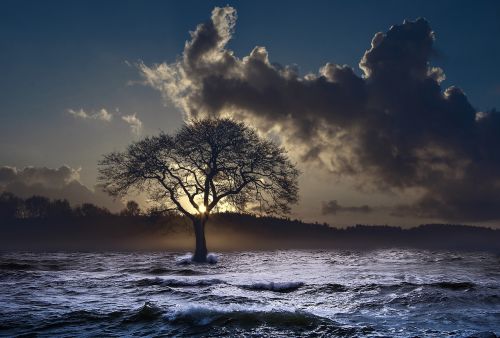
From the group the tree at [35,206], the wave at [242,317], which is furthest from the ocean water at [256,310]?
the tree at [35,206]

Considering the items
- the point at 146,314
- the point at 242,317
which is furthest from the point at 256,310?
the point at 146,314

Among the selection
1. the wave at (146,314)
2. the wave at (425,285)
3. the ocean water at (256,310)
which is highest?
the wave at (146,314)

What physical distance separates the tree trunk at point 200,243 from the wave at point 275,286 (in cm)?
2173

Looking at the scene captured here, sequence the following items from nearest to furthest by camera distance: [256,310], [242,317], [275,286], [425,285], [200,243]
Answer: [242,317] → [256,310] → [425,285] → [275,286] → [200,243]

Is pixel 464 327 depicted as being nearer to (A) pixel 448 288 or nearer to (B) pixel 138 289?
(A) pixel 448 288

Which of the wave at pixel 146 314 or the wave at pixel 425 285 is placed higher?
the wave at pixel 146 314

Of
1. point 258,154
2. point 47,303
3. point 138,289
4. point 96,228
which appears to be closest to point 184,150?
point 258,154

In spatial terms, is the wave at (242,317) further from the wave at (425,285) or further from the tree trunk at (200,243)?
the tree trunk at (200,243)

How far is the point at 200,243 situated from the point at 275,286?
75.7ft

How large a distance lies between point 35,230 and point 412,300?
12090 centimetres

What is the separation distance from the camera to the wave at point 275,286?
1428 cm

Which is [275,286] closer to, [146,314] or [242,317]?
[242,317]

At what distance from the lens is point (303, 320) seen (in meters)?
8.62

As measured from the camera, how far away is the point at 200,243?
1454 inches
